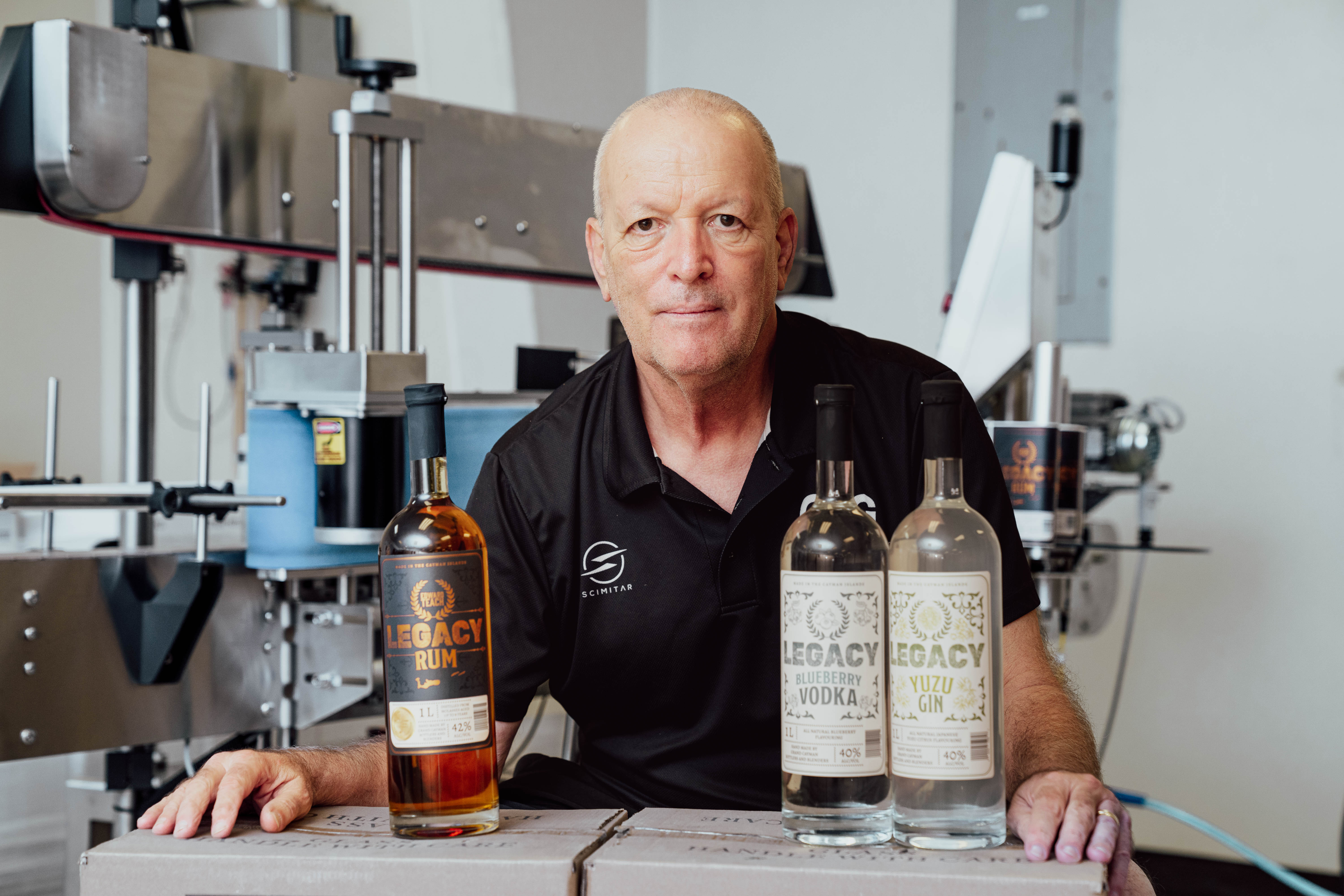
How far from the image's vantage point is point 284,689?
1463mm

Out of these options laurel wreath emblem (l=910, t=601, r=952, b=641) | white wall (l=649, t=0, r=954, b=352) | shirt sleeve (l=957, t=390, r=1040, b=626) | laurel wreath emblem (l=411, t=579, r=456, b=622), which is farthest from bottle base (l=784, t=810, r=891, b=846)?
white wall (l=649, t=0, r=954, b=352)

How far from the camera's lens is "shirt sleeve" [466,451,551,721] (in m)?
1.03

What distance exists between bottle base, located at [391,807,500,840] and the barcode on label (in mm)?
280

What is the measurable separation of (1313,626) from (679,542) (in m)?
2.36

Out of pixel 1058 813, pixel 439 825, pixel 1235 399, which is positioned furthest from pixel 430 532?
pixel 1235 399

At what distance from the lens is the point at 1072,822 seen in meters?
0.64

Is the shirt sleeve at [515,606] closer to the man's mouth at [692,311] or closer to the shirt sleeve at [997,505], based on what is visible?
the man's mouth at [692,311]

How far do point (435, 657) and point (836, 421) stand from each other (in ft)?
0.85

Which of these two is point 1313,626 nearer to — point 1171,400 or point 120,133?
point 1171,400

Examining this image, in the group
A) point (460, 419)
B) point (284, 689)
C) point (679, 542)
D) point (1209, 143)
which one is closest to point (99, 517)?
point (284, 689)

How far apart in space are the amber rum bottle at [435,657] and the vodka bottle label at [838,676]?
0.18 m

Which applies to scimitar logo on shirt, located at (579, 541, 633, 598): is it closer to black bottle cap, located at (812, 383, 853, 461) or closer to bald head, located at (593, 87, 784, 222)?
bald head, located at (593, 87, 784, 222)

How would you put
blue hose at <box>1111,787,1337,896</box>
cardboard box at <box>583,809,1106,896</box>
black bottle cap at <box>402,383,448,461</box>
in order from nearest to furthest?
1. cardboard box at <box>583,809,1106,896</box>
2. black bottle cap at <box>402,383,448,461</box>
3. blue hose at <box>1111,787,1337,896</box>

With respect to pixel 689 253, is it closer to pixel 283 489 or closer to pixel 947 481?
pixel 947 481
